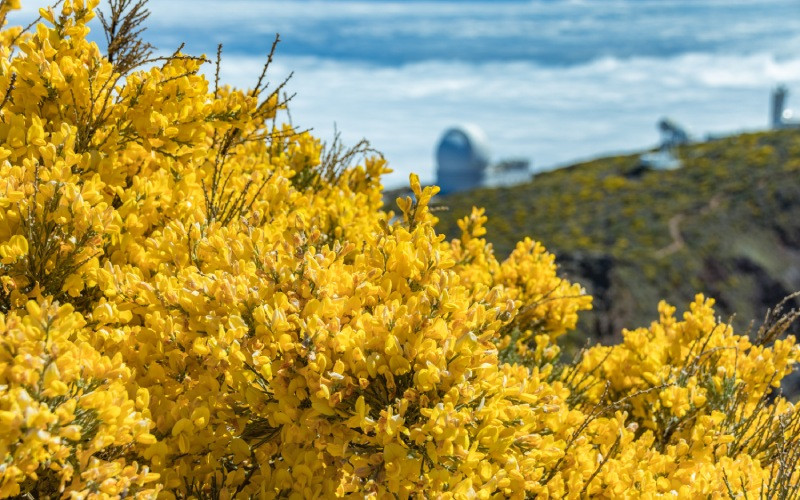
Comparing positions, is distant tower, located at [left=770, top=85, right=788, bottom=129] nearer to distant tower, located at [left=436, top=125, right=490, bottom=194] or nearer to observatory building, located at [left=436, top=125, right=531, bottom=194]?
observatory building, located at [left=436, top=125, right=531, bottom=194]

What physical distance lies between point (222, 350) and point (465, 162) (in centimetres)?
4843

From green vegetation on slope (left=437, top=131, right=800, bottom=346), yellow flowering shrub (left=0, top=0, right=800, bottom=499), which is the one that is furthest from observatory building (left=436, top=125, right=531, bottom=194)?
yellow flowering shrub (left=0, top=0, right=800, bottom=499)

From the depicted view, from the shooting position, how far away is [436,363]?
2729 millimetres

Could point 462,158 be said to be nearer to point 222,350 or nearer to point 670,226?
point 670,226

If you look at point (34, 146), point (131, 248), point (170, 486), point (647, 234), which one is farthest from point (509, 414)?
point (647, 234)

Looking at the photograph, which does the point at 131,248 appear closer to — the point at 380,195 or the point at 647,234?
the point at 380,195

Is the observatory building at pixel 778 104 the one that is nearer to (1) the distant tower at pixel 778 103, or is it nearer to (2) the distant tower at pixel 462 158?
(1) the distant tower at pixel 778 103

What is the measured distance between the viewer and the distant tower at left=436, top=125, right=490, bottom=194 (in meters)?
49.8

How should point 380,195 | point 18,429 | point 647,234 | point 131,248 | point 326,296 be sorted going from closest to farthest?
point 18,429 → point 326,296 → point 131,248 → point 380,195 → point 647,234

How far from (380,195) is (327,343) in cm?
297

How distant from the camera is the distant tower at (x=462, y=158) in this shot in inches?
1962

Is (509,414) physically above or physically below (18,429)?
below

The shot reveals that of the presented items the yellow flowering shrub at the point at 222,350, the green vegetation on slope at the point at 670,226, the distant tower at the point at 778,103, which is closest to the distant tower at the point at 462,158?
the green vegetation on slope at the point at 670,226

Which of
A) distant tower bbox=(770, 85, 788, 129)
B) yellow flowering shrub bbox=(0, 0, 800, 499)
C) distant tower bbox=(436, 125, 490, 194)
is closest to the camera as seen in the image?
yellow flowering shrub bbox=(0, 0, 800, 499)
